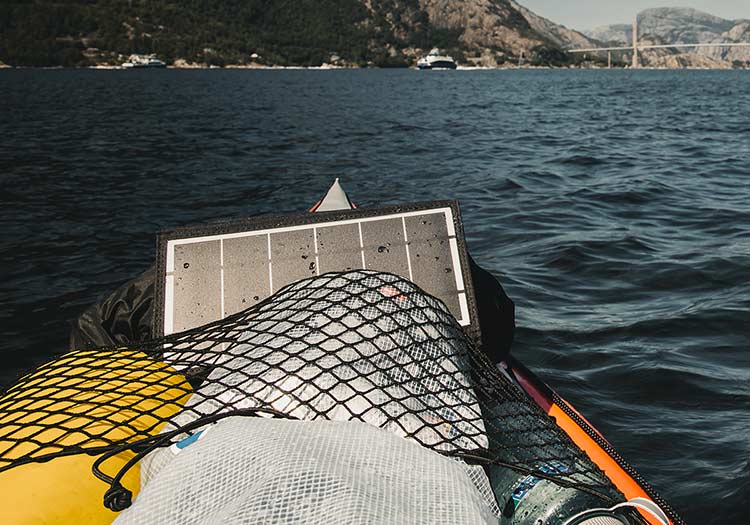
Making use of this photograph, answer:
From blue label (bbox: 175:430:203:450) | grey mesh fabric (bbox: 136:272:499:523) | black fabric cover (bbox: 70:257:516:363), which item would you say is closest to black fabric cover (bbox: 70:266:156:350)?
black fabric cover (bbox: 70:257:516:363)

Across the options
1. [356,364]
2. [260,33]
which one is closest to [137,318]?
[356,364]

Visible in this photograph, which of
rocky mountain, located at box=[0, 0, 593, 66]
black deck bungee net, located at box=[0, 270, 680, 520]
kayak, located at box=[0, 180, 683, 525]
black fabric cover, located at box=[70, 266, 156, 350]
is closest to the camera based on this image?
kayak, located at box=[0, 180, 683, 525]

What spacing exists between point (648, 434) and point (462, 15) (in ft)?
692

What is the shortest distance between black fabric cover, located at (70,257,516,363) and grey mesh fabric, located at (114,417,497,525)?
236 cm

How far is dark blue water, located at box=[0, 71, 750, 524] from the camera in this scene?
15.8 ft

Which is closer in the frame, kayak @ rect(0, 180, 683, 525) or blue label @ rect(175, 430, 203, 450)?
kayak @ rect(0, 180, 683, 525)

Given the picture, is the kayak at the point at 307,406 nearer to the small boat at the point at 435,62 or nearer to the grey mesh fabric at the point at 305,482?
the grey mesh fabric at the point at 305,482

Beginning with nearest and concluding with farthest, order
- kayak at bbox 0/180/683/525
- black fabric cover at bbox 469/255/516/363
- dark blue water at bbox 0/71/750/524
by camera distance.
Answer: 1. kayak at bbox 0/180/683/525
2. black fabric cover at bbox 469/255/516/363
3. dark blue water at bbox 0/71/750/524

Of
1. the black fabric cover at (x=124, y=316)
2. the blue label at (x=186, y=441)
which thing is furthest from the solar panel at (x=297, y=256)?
the blue label at (x=186, y=441)

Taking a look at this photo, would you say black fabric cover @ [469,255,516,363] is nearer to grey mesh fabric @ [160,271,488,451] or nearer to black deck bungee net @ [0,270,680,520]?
black deck bungee net @ [0,270,680,520]

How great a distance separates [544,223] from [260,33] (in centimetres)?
15112

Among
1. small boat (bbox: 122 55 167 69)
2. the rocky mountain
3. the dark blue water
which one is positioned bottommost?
the dark blue water

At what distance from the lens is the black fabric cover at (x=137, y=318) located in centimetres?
395

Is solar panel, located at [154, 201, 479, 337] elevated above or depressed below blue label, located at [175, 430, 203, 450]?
above
